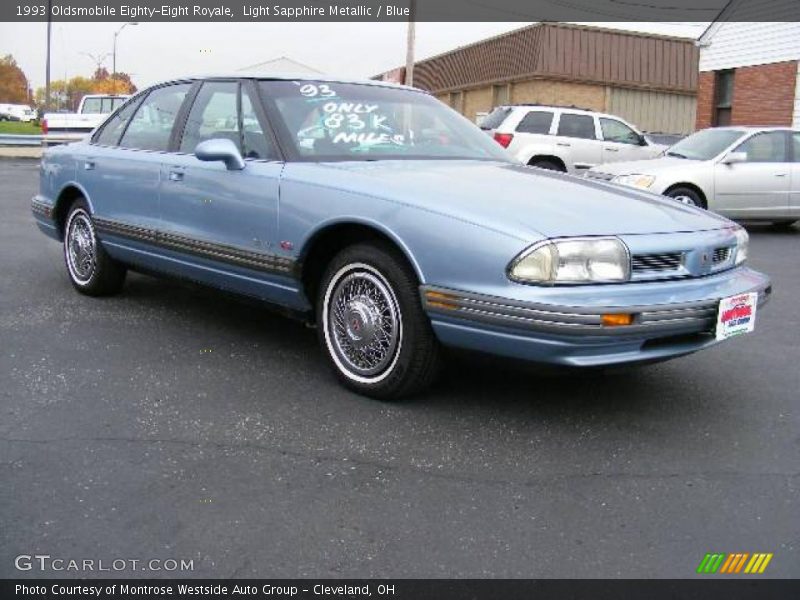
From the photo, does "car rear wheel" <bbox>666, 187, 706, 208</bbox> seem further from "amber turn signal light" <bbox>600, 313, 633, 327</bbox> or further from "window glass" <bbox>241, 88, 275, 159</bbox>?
"amber turn signal light" <bbox>600, 313, 633, 327</bbox>

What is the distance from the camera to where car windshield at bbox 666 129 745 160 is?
10.7 metres

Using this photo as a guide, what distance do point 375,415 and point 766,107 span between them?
51.6 ft

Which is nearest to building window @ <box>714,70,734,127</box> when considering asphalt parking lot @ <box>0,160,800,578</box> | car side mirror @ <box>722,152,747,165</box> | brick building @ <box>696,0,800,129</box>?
brick building @ <box>696,0,800,129</box>

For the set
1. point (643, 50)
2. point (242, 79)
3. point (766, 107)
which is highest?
point (643, 50)

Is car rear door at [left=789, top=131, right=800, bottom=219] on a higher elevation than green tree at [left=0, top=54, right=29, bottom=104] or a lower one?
lower

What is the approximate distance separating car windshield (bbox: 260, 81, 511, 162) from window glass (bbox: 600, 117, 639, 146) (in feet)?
35.4

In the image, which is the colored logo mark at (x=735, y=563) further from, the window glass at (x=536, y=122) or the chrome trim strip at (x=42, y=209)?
the window glass at (x=536, y=122)

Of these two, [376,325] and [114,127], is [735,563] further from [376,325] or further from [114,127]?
[114,127]

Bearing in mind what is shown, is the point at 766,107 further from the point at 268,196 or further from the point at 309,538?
the point at 309,538

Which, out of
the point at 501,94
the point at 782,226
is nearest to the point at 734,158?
the point at 782,226

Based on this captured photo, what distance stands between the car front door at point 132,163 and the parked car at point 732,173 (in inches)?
251

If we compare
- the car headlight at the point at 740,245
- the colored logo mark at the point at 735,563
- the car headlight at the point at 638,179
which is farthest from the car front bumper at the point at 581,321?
the car headlight at the point at 638,179

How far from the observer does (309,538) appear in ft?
8.26
